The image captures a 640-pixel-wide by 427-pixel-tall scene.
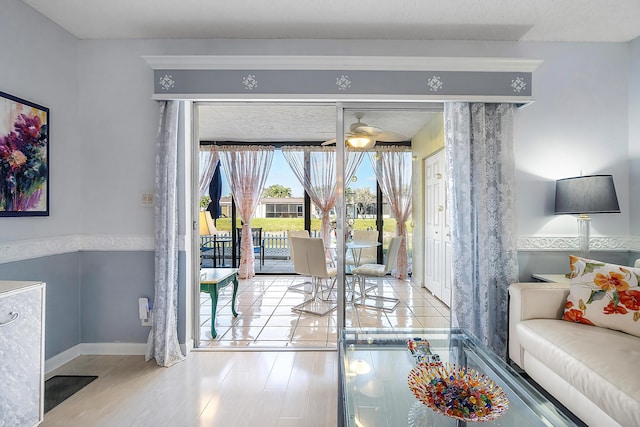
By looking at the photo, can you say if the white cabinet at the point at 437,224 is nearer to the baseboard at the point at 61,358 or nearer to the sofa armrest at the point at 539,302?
the sofa armrest at the point at 539,302

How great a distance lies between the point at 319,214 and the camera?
5.86 metres

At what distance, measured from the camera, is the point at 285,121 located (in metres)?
4.66

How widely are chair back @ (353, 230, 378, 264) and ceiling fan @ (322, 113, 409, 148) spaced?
760 mm

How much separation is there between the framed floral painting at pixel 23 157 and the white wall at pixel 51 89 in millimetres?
76

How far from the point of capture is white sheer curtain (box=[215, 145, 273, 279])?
5.71 meters

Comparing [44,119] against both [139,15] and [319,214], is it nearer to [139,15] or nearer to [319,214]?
[139,15]

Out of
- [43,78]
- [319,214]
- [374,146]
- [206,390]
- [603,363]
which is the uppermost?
[43,78]

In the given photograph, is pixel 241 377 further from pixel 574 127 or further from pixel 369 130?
pixel 574 127

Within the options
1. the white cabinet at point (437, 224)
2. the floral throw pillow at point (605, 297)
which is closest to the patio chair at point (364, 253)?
the white cabinet at point (437, 224)

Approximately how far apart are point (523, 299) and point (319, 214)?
3942mm

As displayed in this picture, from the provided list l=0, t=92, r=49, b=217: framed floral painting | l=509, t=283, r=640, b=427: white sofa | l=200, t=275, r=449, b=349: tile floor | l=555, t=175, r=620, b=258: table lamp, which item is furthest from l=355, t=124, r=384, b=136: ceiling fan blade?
l=0, t=92, r=49, b=217: framed floral painting

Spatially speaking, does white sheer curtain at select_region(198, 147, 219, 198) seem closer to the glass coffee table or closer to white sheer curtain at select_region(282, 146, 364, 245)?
white sheer curtain at select_region(282, 146, 364, 245)

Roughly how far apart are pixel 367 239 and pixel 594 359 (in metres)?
1.69

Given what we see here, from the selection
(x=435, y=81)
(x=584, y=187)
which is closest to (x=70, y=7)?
(x=435, y=81)
